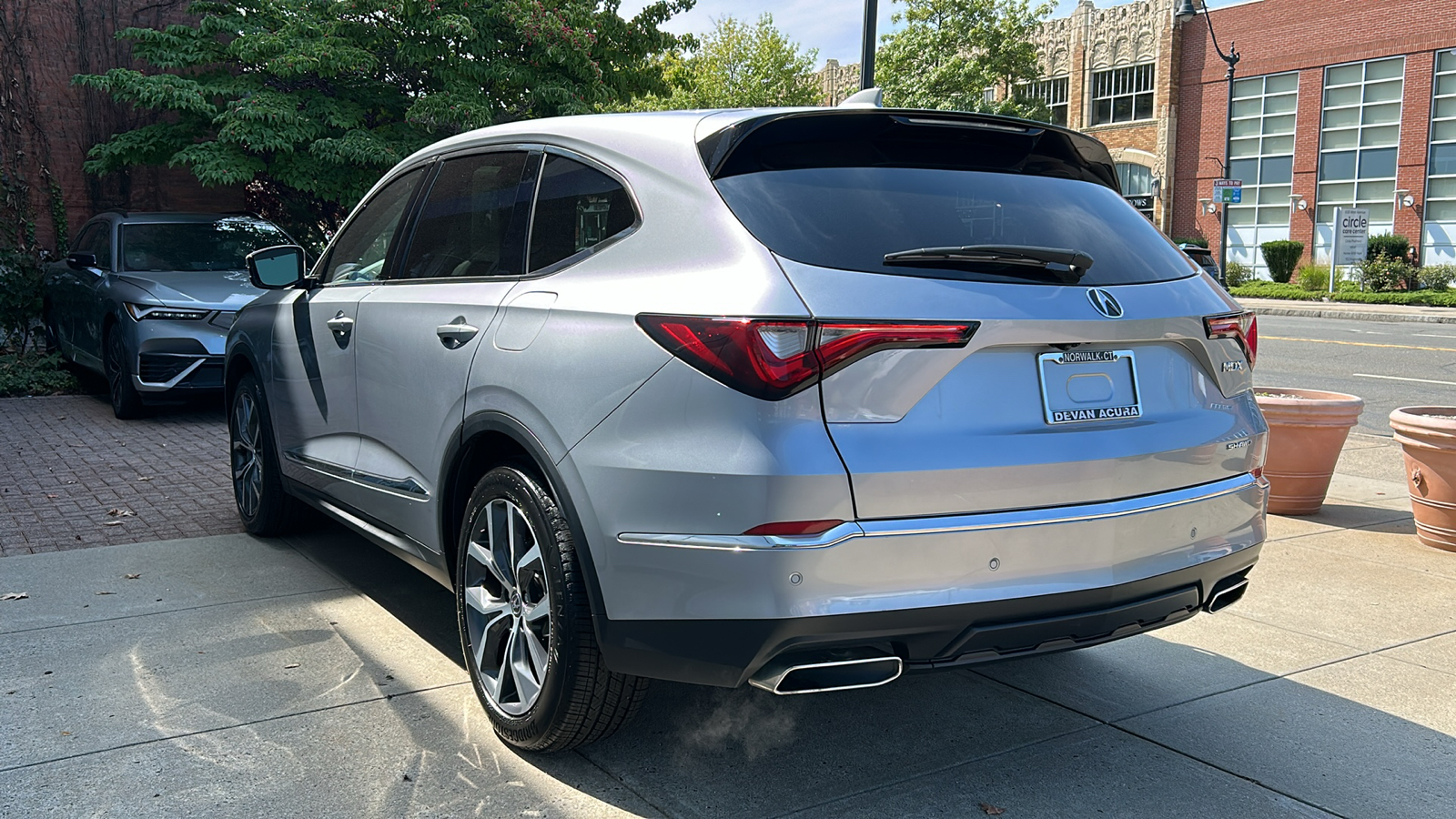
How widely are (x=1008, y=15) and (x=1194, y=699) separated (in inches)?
1512

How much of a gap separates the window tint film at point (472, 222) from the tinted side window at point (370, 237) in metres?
0.26

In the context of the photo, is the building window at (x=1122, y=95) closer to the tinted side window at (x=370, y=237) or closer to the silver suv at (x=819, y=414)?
the tinted side window at (x=370, y=237)

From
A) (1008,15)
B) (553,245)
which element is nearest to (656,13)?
(553,245)

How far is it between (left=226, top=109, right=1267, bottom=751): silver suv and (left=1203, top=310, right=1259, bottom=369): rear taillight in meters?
0.01

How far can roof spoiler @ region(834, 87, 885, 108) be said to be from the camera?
10.3 ft

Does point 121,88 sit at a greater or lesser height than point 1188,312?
greater

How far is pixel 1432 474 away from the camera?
566 cm

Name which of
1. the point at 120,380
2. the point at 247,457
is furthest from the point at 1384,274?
the point at 247,457

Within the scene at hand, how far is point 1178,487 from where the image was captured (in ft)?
10.1

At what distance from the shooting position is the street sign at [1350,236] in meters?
30.7

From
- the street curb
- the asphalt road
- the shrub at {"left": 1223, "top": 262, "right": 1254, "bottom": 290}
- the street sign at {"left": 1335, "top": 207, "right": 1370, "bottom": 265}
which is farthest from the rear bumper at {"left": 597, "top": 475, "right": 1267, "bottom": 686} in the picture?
the shrub at {"left": 1223, "top": 262, "right": 1254, "bottom": 290}

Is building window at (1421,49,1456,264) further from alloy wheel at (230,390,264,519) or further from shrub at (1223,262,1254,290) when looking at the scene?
alloy wheel at (230,390,264,519)

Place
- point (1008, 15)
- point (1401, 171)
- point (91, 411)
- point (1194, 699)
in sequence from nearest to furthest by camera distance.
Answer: point (1194, 699) < point (91, 411) < point (1401, 171) < point (1008, 15)

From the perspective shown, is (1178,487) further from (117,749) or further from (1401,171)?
(1401,171)
